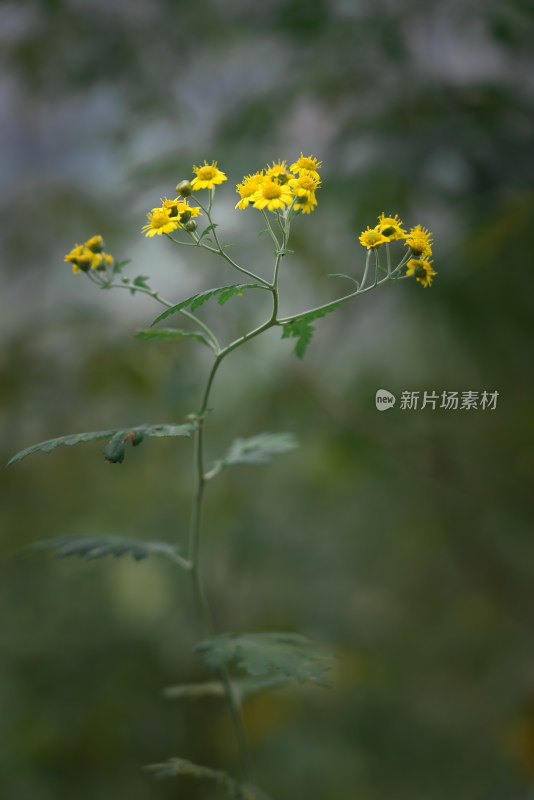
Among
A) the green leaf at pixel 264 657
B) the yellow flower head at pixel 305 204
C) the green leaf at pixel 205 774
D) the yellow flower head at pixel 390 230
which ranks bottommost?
the green leaf at pixel 205 774

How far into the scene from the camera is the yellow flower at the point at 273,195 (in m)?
0.59

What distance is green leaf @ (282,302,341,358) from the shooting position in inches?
22.9

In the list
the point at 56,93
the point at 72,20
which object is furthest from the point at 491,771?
the point at 72,20

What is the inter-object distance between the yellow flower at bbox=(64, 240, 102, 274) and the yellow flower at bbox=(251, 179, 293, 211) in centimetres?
20

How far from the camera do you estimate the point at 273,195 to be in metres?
0.59

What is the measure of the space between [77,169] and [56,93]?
0.21 meters

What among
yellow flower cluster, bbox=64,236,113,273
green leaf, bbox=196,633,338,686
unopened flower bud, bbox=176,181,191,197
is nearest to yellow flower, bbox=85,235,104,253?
yellow flower cluster, bbox=64,236,113,273

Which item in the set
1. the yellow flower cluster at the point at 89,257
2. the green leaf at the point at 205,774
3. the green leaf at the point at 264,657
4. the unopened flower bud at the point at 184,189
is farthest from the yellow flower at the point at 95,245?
the green leaf at the point at 205,774

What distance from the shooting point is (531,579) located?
1610 mm

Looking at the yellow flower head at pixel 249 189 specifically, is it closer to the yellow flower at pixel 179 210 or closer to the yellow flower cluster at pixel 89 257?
the yellow flower at pixel 179 210

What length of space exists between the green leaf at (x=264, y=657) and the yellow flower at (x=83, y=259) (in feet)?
1.45

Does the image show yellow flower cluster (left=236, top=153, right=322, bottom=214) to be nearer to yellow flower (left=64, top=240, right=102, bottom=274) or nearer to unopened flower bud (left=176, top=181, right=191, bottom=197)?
unopened flower bud (left=176, top=181, right=191, bottom=197)

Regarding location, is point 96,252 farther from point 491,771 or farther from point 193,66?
point 491,771

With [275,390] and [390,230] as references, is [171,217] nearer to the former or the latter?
[390,230]
